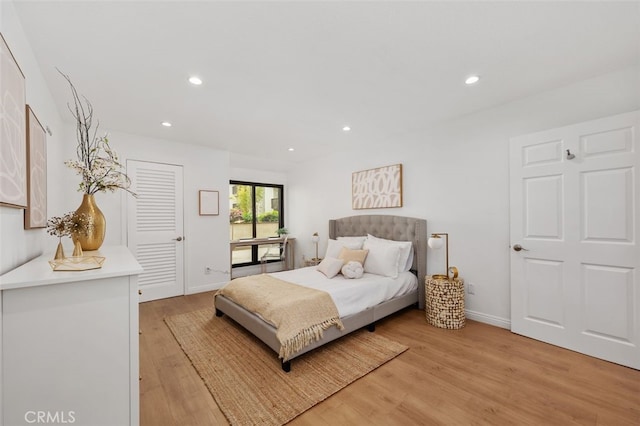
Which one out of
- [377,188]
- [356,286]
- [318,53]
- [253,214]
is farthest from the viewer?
[253,214]

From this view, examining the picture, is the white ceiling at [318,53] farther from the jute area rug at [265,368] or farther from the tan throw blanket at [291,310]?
the jute area rug at [265,368]

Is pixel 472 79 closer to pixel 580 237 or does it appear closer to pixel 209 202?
pixel 580 237

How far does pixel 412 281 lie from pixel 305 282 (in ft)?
4.72

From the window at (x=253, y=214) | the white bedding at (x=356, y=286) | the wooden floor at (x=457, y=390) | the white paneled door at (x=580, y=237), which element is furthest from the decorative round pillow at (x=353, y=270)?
the window at (x=253, y=214)

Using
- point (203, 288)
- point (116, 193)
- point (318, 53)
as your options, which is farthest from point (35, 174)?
point (203, 288)

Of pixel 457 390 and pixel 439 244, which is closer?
pixel 457 390

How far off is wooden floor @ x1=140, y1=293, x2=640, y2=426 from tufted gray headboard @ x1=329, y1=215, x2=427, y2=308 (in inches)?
41.9

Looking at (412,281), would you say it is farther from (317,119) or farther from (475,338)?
(317,119)

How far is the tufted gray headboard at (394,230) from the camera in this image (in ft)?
11.3

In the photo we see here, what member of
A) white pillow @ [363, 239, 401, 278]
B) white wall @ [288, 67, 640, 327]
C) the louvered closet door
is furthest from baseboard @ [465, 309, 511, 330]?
the louvered closet door

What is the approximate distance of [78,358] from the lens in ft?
3.59

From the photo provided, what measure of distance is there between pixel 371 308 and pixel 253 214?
3679 millimetres

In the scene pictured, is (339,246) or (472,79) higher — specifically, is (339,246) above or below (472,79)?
below

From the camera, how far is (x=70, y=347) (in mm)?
1079
